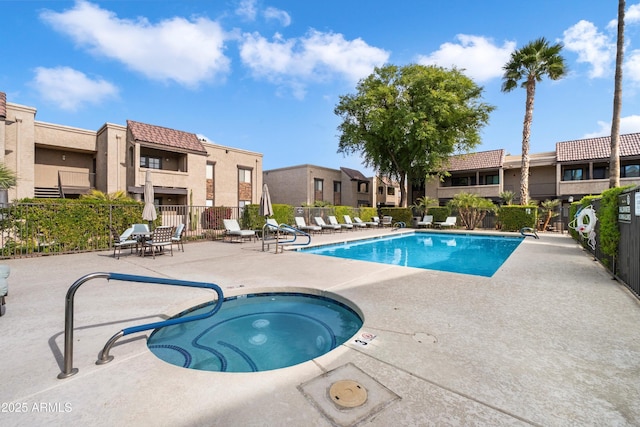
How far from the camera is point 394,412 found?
1914 mm

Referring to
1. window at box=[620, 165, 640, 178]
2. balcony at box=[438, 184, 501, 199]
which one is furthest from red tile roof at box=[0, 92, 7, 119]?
window at box=[620, 165, 640, 178]

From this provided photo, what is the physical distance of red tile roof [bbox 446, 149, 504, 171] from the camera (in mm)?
28352

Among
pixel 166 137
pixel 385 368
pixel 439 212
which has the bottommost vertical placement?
pixel 385 368

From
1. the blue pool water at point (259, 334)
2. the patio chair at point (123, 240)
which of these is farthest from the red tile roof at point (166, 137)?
the blue pool water at point (259, 334)

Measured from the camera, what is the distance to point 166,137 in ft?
65.2

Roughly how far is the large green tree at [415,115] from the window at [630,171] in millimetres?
11481

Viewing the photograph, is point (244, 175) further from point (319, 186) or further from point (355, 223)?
point (355, 223)

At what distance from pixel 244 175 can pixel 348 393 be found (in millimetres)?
24475

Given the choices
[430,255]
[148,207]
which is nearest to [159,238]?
[148,207]

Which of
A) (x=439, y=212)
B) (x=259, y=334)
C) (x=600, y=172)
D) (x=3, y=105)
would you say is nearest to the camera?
(x=259, y=334)

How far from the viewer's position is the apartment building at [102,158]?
50.0ft

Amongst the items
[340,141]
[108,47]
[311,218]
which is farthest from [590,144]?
[108,47]

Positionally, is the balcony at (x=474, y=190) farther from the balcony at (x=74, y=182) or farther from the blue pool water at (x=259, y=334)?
the balcony at (x=74, y=182)

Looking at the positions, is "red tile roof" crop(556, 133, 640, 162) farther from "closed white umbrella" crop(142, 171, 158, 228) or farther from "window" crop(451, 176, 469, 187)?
"closed white umbrella" crop(142, 171, 158, 228)
